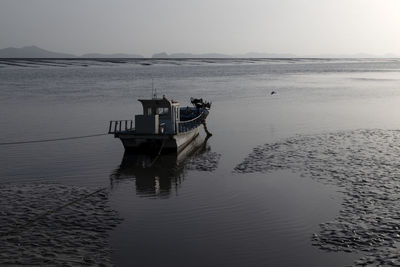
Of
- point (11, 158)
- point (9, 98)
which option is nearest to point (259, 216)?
point (11, 158)

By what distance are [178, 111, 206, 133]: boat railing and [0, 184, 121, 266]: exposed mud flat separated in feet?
36.9

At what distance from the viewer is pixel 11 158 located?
80.3 ft

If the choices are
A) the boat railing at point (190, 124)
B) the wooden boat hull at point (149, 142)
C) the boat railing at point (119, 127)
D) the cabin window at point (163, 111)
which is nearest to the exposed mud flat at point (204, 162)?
the wooden boat hull at point (149, 142)

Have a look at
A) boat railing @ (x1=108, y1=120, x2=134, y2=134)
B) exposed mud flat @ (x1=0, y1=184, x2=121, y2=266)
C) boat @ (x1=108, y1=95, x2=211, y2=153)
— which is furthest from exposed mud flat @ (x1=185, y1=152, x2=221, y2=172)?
exposed mud flat @ (x1=0, y1=184, x2=121, y2=266)

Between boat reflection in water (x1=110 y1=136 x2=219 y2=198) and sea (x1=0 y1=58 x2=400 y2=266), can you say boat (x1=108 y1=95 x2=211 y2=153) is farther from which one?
sea (x1=0 y1=58 x2=400 y2=266)

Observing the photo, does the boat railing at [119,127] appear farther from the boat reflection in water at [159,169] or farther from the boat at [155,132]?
the boat reflection in water at [159,169]

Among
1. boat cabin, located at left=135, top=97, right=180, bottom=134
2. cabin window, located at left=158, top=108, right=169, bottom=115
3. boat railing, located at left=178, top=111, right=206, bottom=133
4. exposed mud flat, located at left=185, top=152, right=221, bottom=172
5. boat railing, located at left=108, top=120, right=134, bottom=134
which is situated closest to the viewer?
exposed mud flat, located at left=185, top=152, right=221, bottom=172

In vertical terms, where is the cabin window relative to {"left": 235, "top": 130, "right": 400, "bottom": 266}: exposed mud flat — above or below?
above

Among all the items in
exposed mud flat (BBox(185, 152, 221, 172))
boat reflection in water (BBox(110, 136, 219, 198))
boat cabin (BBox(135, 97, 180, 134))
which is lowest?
boat reflection in water (BBox(110, 136, 219, 198))

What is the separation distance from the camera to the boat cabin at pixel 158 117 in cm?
2602

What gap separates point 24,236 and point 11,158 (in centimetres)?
1217

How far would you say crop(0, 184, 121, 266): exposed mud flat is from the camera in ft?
39.5

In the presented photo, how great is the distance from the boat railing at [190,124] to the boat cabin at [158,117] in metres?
0.85

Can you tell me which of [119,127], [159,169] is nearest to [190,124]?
[119,127]
